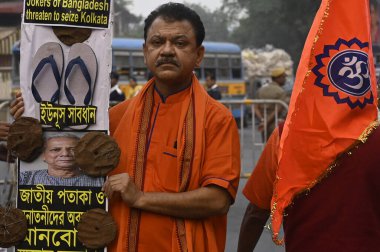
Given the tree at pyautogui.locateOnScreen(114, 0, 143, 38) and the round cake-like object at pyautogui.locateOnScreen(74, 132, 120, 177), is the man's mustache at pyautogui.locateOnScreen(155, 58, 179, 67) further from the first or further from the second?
the tree at pyautogui.locateOnScreen(114, 0, 143, 38)

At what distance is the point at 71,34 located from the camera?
3.37 meters

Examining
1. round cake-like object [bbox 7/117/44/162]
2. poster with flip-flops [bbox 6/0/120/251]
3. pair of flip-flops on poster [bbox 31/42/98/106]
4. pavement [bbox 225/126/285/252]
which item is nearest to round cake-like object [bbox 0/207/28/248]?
poster with flip-flops [bbox 6/0/120/251]

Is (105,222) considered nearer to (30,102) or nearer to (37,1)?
(30,102)

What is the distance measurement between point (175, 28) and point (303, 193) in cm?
83

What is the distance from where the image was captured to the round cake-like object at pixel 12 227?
3.28 m

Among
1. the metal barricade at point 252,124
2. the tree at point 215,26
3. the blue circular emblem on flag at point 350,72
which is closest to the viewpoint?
the blue circular emblem on flag at point 350,72

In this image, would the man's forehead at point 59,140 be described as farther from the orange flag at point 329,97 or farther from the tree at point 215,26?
the tree at point 215,26

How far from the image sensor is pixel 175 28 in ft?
10.8

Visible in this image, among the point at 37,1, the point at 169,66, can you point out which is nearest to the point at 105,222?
the point at 169,66

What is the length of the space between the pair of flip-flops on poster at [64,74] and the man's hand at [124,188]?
357mm

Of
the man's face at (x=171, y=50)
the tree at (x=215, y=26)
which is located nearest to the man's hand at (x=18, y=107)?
the man's face at (x=171, y=50)

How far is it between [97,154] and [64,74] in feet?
1.22

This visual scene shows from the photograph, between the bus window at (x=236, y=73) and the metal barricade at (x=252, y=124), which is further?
the bus window at (x=236, y=73)

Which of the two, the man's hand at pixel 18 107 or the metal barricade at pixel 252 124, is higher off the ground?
the man's hand at pixel 18 107
